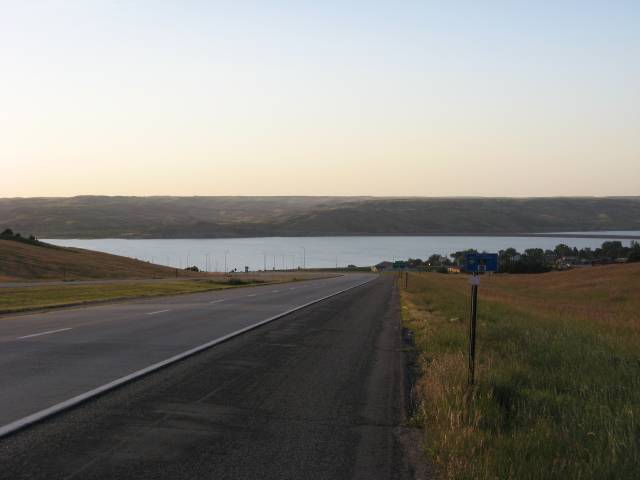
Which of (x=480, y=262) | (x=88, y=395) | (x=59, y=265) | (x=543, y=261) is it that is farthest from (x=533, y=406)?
(x=543, y=261)

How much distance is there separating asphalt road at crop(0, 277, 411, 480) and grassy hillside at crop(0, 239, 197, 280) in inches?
2305

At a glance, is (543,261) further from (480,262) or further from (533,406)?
(533,406)

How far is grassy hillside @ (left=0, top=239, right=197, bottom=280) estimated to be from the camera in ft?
236

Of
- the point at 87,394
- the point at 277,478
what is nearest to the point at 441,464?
the point at 277,478

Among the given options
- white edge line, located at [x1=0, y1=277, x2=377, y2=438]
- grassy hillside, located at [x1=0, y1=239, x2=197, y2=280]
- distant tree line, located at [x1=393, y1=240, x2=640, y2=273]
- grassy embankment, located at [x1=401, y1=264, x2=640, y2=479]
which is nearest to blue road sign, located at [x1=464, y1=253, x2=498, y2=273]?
grassy embankment, located at [x1=401, y1=264, x2=640, y2=479]

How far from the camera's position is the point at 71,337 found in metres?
15.3

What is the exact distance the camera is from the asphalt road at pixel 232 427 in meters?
6.18

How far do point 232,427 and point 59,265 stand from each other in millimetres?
76736

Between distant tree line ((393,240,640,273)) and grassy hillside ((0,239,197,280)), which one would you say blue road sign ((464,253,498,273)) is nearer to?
grassy hillside ((0,239,197,280))

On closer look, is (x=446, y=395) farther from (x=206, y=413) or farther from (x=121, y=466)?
(x=121, y=466)

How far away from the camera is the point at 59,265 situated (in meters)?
79.2

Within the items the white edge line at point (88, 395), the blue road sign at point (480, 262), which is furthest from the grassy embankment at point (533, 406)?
the white edge line at point (88, 395)

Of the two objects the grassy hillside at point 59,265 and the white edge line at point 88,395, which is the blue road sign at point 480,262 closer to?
the white edge line at point 88,395

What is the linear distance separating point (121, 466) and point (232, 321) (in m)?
14.4
